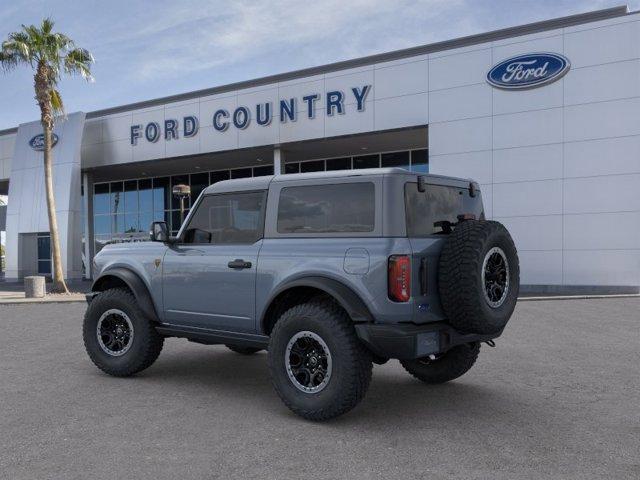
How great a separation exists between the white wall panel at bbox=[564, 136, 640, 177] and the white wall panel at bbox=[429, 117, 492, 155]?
8.18 ft

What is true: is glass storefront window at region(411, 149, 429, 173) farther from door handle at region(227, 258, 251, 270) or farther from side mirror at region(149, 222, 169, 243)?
→ door handle at region(227, 258, 251, 270)

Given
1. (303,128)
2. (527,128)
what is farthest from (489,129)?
(303,128)

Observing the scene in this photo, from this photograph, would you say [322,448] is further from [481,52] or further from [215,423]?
[481,52]

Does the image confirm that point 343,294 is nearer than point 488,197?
Yes

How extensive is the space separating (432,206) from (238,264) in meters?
1.82

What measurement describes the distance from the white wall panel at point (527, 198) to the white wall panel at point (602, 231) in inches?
25.3

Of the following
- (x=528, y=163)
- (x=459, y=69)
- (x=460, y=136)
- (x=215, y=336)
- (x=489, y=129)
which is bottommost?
(x=215, y=336)

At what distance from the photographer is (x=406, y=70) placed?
63.3 ft

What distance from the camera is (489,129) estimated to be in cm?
1820

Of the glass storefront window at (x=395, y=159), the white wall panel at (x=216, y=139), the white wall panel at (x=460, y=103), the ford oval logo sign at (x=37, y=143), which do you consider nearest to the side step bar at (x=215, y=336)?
the white wall panel at (x=460, y=103)

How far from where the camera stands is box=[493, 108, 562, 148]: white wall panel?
684 inches

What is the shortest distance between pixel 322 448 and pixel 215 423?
1.04m

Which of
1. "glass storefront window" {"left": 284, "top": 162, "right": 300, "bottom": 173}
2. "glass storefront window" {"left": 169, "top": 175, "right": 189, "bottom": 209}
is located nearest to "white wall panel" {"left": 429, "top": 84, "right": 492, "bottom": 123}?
"glass storefront window" {"left": 284, "top": 162, "right": 300, "bottom": 173}

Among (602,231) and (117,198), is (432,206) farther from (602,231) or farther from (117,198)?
(117,198)
